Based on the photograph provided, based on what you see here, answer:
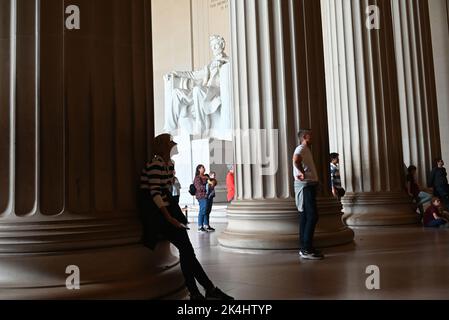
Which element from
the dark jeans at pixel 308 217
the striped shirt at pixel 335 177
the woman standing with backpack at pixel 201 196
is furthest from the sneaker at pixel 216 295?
the woman standing with backpack at pixel 201 196

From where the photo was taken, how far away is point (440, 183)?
39.4ft

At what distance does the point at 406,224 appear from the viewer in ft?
36.6

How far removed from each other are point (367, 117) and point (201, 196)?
4.56m

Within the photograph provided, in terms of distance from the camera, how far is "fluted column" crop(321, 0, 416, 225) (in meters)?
11.3

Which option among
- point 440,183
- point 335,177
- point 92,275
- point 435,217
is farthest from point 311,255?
point 440,183

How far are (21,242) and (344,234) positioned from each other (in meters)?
5.59

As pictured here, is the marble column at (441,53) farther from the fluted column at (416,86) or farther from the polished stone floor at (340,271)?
the polished stone floor at (340,271)

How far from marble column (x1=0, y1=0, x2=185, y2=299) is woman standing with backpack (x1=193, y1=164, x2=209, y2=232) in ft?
25.2

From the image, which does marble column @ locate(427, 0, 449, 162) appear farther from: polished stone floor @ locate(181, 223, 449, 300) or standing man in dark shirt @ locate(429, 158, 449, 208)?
polished stone floor @ locate(181, 223, 449, 300)

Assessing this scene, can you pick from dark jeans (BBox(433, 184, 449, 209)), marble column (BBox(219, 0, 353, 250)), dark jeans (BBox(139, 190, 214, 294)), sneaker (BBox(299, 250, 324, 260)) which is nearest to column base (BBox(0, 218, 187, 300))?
dark jeans (BBox(139, 190, 214, 294))

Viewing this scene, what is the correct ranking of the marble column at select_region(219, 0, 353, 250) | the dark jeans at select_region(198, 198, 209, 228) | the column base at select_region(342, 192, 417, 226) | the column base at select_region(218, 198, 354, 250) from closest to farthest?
1. the column base at select_region(218, 198, 354, 250)
2. the marble column at select_region(219, 0, 353, 250)
3. the column base at select_region(342, 192, 417, 226)
4. the dark jeans at select_region(198, 198, 209, 228)
